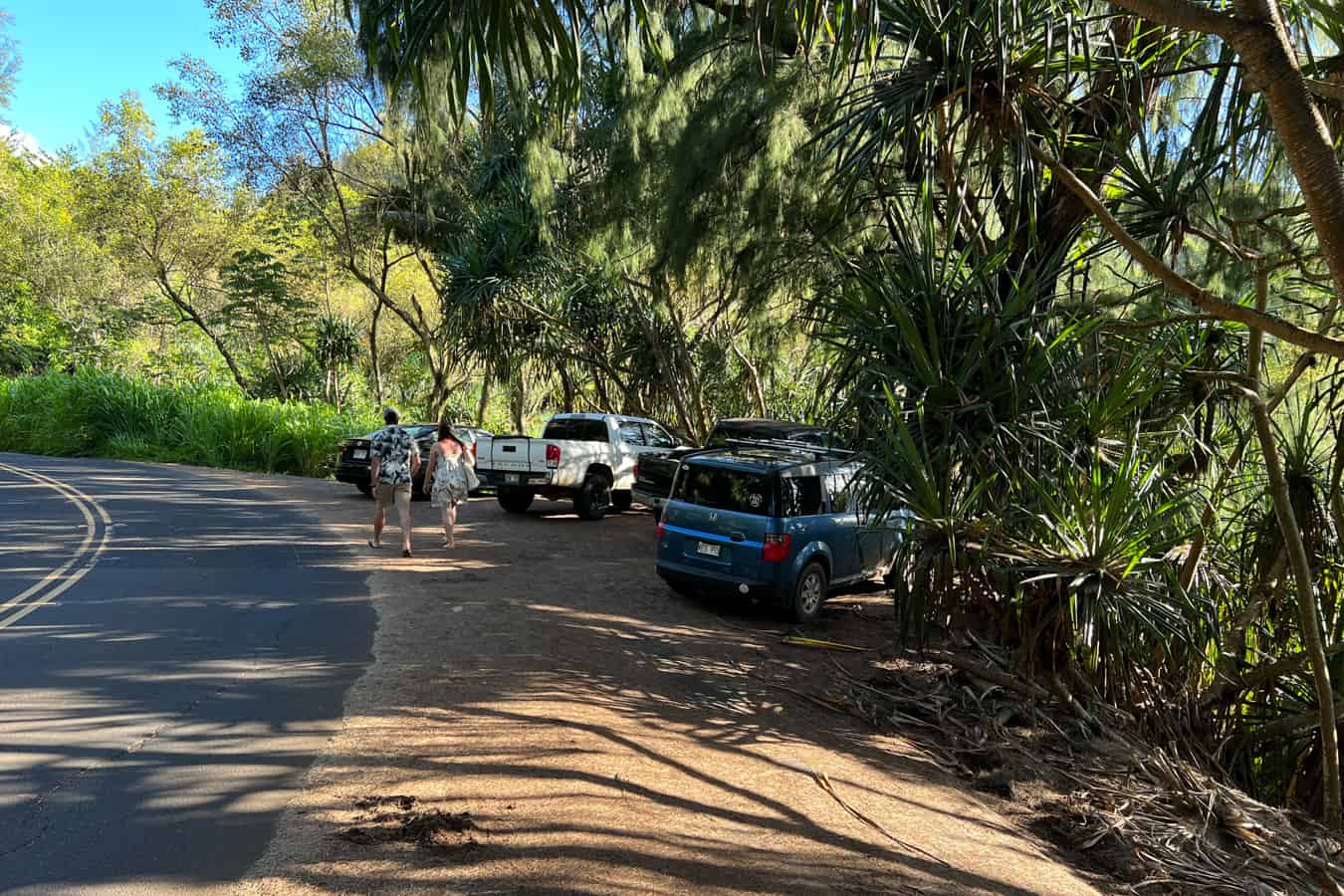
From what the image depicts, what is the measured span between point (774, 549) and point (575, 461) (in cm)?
738

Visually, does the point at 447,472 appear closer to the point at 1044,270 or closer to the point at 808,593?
the point at 808,593

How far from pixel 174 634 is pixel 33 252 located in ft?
114

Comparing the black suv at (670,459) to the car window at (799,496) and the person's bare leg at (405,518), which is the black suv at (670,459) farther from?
the person's bare leg at (405,518)

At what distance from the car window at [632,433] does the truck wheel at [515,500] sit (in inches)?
80.3

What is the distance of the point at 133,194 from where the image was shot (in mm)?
31969

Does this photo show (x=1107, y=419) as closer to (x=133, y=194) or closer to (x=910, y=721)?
(x=910, y=721)

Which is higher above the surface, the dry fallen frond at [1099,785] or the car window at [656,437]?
the car window at [656,437]

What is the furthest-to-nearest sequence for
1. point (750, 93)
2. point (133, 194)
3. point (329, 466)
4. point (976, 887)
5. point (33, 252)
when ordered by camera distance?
1. point (33, 252)
2. point (133, 194)
3. point (329, 466)
4. point (750, 93)
5. point (976, 887)

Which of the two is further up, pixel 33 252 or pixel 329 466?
pixel 33 252

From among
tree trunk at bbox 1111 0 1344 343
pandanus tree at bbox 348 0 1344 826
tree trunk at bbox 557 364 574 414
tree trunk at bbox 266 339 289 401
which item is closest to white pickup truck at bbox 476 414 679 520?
tree trunk at bbox 557 364 574 414

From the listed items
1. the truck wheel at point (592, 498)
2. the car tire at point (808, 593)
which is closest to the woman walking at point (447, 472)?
the truck wheel at point (592, 498)

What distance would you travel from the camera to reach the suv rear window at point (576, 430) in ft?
59.6

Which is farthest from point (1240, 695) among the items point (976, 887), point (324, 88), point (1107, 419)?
point (324, 88)

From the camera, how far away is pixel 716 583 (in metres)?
11.0
